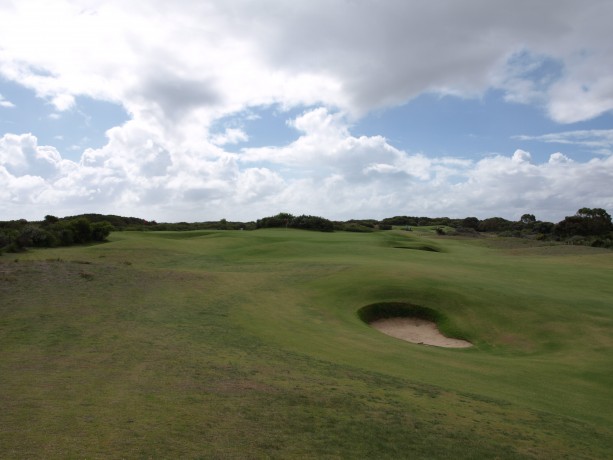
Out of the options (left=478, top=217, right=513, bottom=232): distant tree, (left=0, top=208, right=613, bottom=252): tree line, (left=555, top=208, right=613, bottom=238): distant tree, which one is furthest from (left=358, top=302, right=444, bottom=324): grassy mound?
(left=478, top=217, right=513, bottom=232): distant tree

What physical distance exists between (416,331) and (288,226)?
60.0 meters

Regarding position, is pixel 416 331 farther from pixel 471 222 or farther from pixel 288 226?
pixel 471 222

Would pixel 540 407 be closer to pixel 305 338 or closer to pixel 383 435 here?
pixel 383 435

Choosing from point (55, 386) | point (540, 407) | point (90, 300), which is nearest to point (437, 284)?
point (540, 407)

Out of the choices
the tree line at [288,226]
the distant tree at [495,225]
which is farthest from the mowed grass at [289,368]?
the distant tree at [495,225]

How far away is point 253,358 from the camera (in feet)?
42.7

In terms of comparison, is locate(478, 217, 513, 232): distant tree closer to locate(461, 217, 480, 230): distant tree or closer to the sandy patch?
locate(461, 217, 480, 230): distant tree

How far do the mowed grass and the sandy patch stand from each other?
0.76m

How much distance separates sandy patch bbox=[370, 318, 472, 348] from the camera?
21.8 metres

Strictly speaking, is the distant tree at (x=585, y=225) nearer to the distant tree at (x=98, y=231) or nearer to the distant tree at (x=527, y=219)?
the distant tree at (x=527, y=219)

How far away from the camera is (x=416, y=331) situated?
23.6 metres

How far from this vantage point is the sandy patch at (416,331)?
71.6 feet

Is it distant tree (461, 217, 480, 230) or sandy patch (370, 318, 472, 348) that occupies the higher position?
distant tree (461, 217, 480, 230)

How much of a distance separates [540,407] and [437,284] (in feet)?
52.2
